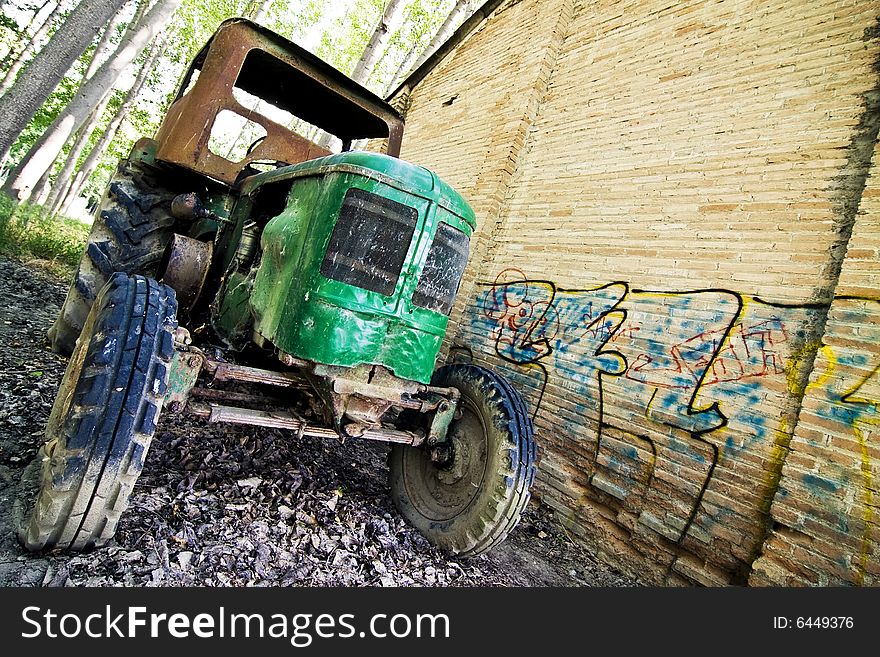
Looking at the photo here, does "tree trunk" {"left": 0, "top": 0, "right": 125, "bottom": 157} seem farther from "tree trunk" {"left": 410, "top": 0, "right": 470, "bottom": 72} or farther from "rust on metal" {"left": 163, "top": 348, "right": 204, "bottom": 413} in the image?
"tree trunk" {"left": 410, "top": 0, "right": 470, "bottom": 72}

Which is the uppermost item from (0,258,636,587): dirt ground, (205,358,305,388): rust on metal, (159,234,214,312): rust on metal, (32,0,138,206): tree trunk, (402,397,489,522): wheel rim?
(32,0,138,206): tree trunk

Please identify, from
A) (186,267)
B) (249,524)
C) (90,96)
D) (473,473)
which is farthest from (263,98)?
(90,96)

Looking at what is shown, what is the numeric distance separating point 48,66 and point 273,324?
580cm

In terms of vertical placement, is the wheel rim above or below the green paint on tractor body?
below

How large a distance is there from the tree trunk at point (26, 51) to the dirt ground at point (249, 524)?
13592 millimetres

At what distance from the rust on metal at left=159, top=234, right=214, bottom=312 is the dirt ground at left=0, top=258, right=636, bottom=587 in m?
0.86

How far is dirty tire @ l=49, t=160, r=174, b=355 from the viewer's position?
2.93m

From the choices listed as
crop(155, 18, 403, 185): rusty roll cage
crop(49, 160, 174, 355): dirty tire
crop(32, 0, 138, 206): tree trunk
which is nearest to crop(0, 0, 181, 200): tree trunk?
crop(155, 18, 403, 185): rusty roll cage

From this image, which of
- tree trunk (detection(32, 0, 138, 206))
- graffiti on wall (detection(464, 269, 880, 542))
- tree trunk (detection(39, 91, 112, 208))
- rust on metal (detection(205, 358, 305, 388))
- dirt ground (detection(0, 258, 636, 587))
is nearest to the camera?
dirt ground (detection(0, 258, 636, 587))

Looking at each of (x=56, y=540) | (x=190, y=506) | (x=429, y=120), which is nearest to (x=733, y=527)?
(x=190, y=506)

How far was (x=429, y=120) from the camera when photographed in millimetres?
8086

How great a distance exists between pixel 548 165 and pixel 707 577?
4.31 m

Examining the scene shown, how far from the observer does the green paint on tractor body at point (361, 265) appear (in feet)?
7.00

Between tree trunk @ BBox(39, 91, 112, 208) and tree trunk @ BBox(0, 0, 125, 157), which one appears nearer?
tree trunk @ BBox(0, 0, 125, 157)
